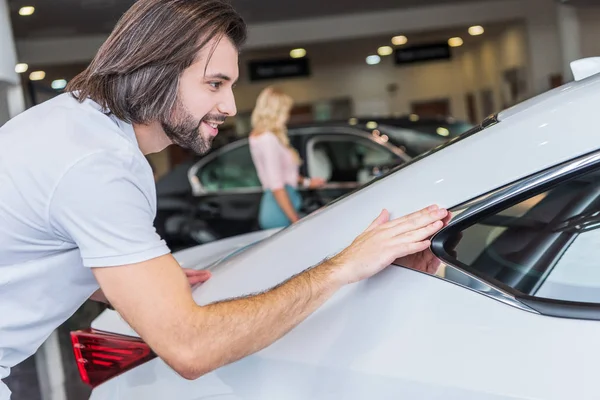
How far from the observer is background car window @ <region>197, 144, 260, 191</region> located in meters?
6.89

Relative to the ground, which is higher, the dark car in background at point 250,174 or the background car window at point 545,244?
the background car window at point 545,244

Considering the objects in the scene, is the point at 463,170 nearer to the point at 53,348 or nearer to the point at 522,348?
the point at 522,348

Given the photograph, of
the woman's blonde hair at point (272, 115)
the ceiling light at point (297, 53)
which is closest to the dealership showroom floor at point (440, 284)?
the woman's blonde hair at point (272, 115)

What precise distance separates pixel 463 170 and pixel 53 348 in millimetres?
4090

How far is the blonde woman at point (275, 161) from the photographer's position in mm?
5273

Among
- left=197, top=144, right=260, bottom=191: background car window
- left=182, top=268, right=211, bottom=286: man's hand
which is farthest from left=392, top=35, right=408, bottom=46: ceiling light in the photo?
left=182, top=268, right=211, bottom=286: man's hand

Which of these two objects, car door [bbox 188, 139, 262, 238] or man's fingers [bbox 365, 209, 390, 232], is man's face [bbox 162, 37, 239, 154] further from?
car door [bbox 188, 139, 262, 238]

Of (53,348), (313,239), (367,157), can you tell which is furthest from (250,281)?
(367,157)

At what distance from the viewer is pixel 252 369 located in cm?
162

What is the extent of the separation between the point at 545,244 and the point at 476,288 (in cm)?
23

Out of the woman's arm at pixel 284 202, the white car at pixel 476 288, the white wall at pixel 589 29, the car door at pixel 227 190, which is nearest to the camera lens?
the white car at pixel 476 288

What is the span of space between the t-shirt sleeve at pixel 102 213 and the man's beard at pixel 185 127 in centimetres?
21

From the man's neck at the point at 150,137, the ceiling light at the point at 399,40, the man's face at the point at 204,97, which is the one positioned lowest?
the man's neck at the point at 150,137

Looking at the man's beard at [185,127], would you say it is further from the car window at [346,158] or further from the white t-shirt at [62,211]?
the car window at [346,158]
